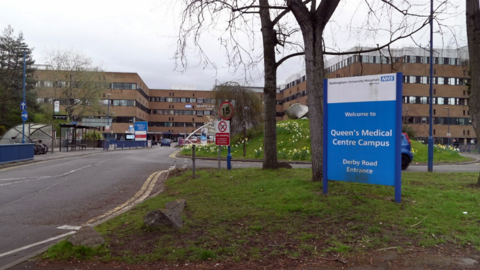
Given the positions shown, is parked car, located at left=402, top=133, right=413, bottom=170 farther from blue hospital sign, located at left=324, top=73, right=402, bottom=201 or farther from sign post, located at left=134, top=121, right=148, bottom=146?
sign post, located at left=134, top=121, right=148, bottom=146

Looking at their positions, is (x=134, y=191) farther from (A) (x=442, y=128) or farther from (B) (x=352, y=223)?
(A) (x=442, y=128)

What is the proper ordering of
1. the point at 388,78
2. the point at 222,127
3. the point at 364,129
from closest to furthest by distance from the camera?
1. the point at 388,78
2. the point at 364,129
3. the point at 222,127

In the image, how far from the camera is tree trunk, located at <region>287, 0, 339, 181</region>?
764cm

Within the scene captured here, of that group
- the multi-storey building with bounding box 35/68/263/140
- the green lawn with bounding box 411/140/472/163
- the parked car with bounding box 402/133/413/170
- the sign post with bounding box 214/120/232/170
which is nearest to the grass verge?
the sign post with bounding box 214/120/232/170

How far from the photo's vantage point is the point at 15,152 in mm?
19703

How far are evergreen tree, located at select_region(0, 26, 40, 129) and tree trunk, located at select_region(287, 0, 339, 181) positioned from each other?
170 feet

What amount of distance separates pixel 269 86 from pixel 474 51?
17.3ft

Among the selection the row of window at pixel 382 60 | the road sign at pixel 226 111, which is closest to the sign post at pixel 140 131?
the row of window at pixel 382 60

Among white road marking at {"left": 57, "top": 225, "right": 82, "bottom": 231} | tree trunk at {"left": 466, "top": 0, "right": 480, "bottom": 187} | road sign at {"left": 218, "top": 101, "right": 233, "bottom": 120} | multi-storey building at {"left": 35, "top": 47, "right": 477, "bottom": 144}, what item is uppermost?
multi-storey building at {"left": 35, "top": 47, "right": 477, "bottom": 144}

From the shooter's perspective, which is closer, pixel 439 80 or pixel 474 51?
pixel 474 51

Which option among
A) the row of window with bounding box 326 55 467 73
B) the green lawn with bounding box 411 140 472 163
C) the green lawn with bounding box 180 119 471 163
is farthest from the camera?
the green lawn with bounding box 411 140 472 163

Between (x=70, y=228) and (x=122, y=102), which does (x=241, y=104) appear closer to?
(x=70, y=228)

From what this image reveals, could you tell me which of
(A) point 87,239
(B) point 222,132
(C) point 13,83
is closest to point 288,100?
(C) point 13,83

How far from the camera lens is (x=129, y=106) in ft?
266
